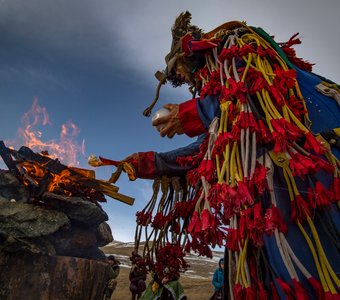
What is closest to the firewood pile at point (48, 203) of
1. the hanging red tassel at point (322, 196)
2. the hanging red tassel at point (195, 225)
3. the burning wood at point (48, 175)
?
the burning wood at point (48, 175)

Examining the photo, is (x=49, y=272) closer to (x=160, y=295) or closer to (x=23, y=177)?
(x=23, y=177)

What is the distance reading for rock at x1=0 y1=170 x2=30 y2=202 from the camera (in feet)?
9.70

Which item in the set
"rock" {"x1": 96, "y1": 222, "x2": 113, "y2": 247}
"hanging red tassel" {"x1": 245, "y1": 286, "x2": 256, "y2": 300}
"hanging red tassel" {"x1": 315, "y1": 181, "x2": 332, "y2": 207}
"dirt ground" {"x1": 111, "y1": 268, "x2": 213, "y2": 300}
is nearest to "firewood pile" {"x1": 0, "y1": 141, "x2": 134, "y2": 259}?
"rock" {"x1": 96, "y1": 222, "x2": 113, "y2": 247}

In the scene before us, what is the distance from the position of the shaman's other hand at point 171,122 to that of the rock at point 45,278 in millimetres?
1593

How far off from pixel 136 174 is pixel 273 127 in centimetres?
107

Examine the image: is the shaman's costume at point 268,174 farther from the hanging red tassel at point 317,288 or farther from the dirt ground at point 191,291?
the dirt ground at point 191,291

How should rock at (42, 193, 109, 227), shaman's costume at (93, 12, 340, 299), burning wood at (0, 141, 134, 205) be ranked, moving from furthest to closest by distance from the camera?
rock at (42, 193, 109, 227)
burning wood at (0, 141, 134, 205)
shaman's costume at (93, 12, 340, 299)

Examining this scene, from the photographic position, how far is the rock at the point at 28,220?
2580 mm

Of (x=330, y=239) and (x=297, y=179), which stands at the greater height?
(x=297, y=179)

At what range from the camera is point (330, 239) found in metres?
1.24

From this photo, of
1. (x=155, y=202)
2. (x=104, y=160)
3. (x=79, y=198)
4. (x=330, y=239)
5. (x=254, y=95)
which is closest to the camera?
(x=330, y=239)

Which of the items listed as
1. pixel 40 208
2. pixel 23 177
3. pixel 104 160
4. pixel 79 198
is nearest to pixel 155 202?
pixel 104 160

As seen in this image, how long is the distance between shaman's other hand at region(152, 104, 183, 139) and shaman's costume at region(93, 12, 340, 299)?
3cm

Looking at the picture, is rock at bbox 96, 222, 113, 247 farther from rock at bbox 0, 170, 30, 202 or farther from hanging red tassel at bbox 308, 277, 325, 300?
hanging red tassel at bbox 308, 277, 325, 300
